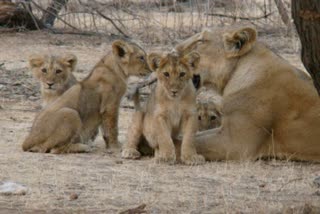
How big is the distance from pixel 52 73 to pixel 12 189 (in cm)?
280

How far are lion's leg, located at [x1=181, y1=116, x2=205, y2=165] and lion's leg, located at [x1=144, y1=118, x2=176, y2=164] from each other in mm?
92

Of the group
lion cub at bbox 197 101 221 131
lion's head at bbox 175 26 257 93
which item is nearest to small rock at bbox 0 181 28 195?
lion's head at bbox 175 26 257 93

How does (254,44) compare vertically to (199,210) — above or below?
above

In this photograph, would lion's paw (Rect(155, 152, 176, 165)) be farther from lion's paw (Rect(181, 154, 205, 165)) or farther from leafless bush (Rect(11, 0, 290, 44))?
leafless bush (Rect(11, 0, 290, 44))

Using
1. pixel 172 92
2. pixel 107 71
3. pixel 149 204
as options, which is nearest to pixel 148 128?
pixel 172 92

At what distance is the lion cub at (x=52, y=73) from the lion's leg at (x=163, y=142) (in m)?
1.67

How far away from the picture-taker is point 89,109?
9.54m

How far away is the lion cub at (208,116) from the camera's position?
953 centimetres

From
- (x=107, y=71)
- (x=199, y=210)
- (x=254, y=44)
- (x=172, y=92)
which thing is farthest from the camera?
(x=107, y=71)

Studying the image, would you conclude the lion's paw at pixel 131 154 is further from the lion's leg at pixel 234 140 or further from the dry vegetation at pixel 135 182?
the lion's leg at pixel 234 140

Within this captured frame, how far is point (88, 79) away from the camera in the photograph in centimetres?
974

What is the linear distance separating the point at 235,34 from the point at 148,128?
114 cm

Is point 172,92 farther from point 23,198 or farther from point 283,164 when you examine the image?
point 23,198

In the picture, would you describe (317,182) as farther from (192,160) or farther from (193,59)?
(193,59)
